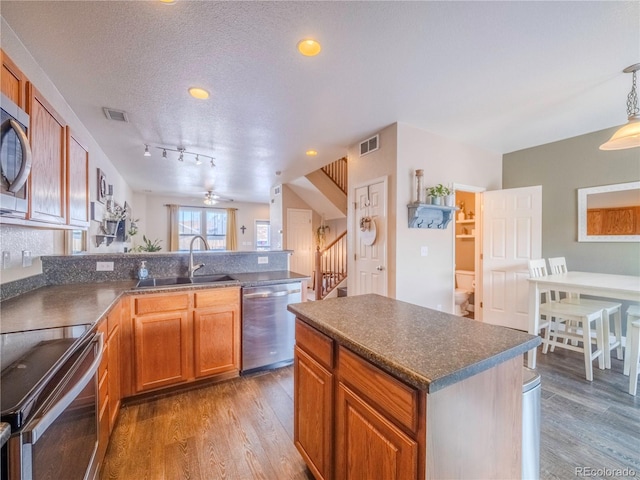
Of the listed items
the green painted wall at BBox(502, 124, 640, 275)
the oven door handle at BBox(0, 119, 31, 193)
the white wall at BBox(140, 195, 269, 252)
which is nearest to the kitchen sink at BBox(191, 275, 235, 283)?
the oven door handle at BBox(0, 119, 31, 193)

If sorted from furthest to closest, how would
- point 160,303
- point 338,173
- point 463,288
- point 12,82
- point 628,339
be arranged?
point 338,173 → point 463,288 → point 628,339 → point 160,303 → point 12,82

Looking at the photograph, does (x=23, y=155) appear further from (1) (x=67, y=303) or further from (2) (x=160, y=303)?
(2) (x=160, y=303)

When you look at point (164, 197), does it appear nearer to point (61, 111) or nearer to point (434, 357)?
point (61, 111)

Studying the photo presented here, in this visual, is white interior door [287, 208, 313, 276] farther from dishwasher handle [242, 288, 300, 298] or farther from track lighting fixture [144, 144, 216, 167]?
dishwasher handle [242, 288, 300, 298]

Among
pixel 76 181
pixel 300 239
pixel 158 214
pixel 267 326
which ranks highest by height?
pixel 158 214

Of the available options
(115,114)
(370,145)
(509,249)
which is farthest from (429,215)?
(115,114)

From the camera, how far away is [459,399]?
2.92 ft

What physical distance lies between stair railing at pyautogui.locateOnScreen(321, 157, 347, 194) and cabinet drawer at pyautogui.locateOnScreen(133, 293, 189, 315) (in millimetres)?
4517

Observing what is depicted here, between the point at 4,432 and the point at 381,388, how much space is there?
100 cm

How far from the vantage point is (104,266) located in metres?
2.52

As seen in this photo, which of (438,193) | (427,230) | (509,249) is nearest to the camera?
(438,193)

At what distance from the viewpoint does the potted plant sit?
3299 millimetres

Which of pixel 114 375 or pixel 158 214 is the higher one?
pixel 158 214

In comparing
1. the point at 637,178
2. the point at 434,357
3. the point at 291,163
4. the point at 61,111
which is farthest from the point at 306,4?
the point at 637,178
